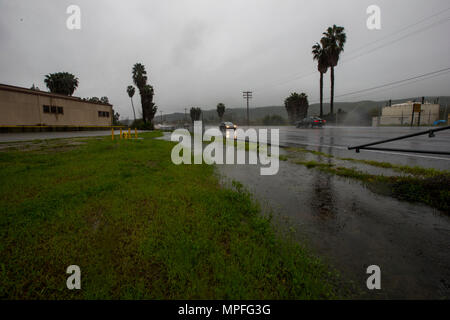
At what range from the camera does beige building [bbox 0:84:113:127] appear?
21.1m

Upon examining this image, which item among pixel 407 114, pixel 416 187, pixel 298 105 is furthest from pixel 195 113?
pixel 416 187

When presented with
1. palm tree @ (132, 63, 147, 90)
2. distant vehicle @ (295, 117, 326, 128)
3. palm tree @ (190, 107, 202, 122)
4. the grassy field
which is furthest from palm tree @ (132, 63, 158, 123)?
palm tree @ (190, 107, 202, 122)

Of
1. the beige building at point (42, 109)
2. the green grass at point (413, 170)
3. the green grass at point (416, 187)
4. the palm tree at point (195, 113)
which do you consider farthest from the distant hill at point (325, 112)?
the beige building at point (42, 109)

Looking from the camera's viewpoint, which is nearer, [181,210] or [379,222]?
[379,222]

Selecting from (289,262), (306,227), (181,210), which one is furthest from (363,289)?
(181,210)

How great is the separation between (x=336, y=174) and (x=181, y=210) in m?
3.94

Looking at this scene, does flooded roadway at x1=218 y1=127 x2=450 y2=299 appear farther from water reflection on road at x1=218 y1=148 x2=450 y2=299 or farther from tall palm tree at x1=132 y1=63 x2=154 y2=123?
tall palm tree at x1=132 y1=63 x2=154 y2=123

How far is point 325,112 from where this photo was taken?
447 feet

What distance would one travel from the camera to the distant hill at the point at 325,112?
1671 inches

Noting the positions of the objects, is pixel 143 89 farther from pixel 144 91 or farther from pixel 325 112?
pixel 325 112

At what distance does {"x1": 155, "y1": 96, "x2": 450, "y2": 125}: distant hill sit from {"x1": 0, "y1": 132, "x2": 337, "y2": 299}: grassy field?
4554cm

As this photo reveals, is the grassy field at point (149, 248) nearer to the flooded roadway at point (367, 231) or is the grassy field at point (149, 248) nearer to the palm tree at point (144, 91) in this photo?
the flooded roadway at point (367, 231)

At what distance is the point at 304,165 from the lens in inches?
230
